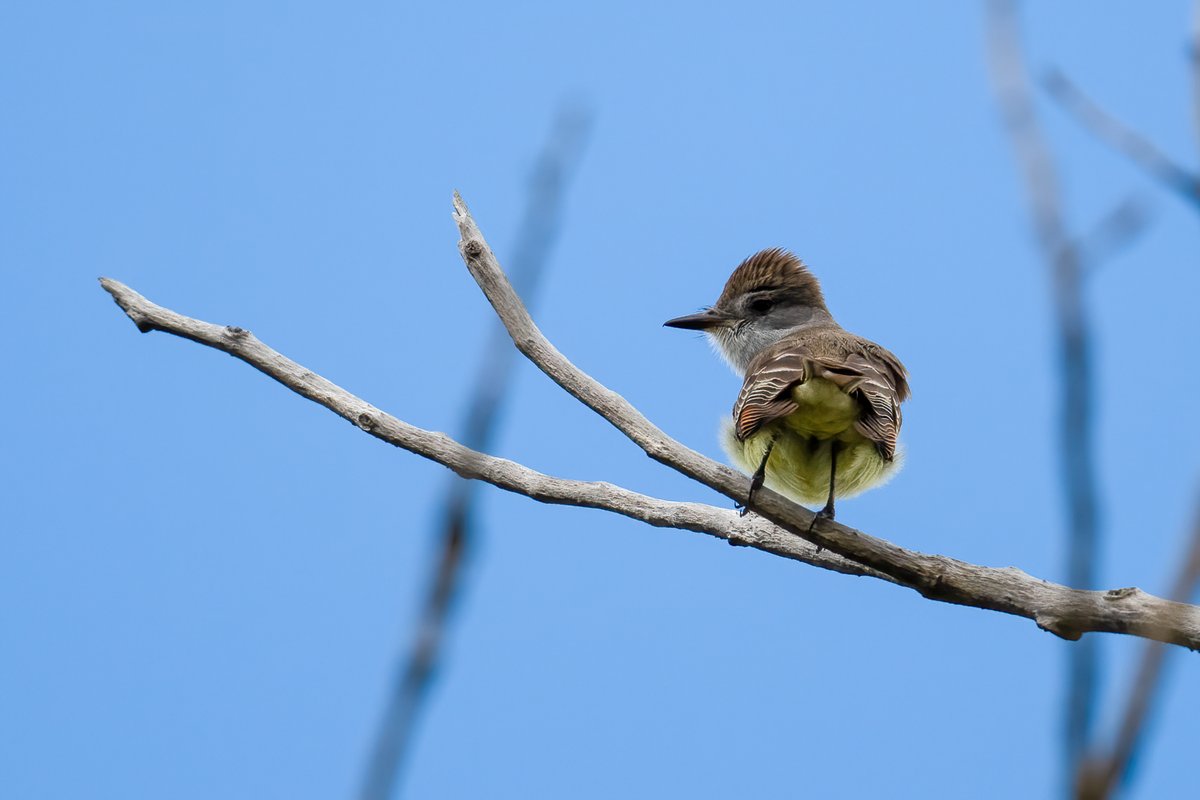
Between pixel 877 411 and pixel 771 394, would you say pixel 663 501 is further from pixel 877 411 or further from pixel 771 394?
pixel 877 411

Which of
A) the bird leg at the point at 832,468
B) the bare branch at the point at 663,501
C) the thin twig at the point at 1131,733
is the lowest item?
the thin twig at the point at 1131,733

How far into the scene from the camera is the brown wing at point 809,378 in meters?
3.75

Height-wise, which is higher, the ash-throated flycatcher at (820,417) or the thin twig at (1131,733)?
the ash-throated flycatcher at (820,417)

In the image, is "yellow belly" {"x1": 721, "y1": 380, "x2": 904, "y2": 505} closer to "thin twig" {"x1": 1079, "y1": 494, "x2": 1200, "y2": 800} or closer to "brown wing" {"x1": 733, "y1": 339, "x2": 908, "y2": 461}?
"brown wing" {"x1": 733, "y1": 339, "x2": 908, "y2": 461}

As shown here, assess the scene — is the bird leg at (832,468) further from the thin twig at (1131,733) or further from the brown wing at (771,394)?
the thin twig at (1131,733)

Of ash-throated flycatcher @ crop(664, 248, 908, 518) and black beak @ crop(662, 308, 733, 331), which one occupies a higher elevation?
black beak @ crop(662, 308, 733, 331)

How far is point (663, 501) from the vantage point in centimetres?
411

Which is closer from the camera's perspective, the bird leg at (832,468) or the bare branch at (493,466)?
the bird leg at (832,468)

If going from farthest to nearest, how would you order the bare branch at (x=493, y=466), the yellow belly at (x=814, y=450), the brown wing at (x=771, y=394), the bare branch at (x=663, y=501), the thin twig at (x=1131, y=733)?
1. the bare branch at (x=493, y=466)
2. the yellow belly at (x=814, y=450)
3. the brown wing at (x=771, y=394)
4. the bare branch at (x=663, y=501)
5. the thin twig at (x=1131, y=733)

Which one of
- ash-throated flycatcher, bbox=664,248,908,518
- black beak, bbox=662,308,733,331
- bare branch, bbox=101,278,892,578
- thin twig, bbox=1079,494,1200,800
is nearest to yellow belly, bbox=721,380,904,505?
ash-throated flycatcher, bbox=664,248,908,518

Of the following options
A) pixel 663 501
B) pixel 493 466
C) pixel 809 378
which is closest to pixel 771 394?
pixel 809 378

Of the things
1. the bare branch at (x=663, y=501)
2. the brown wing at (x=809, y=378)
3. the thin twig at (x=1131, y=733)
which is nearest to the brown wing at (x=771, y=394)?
the brown wing at (x=809, y=378)

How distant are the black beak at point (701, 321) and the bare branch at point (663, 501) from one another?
5.25 feet

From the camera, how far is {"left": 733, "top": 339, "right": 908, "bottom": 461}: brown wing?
375 centimetres
